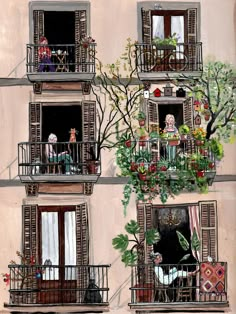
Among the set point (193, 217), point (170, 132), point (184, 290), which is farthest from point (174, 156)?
point (184, 290)

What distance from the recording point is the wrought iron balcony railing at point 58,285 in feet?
14.2

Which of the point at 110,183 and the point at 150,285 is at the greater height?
the point at 110,183

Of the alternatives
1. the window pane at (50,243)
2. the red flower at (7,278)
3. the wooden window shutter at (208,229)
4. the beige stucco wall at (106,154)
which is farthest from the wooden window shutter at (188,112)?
the red flower at (7,278)

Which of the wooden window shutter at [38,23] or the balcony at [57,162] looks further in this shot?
the wooden window shutter at [38,23]

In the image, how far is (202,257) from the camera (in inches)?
173

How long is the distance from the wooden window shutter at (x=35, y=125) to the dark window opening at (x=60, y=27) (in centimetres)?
43

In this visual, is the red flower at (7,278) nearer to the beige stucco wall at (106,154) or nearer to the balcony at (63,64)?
the beige stucco wall at (106,154)

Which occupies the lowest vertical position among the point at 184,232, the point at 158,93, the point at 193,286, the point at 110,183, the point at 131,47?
the point at 193,286

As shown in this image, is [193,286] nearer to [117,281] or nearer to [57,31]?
[117,281]

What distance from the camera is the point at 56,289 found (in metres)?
4.34

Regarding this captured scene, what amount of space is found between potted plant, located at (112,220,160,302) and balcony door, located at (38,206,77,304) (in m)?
0.29

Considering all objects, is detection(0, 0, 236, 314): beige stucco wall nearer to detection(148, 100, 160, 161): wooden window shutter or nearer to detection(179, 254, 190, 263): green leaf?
detection(179, 254, 190, 263): green leaf

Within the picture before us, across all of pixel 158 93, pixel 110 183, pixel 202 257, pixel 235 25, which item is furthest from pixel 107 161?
pixel 235 25

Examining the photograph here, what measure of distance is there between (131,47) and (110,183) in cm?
86
